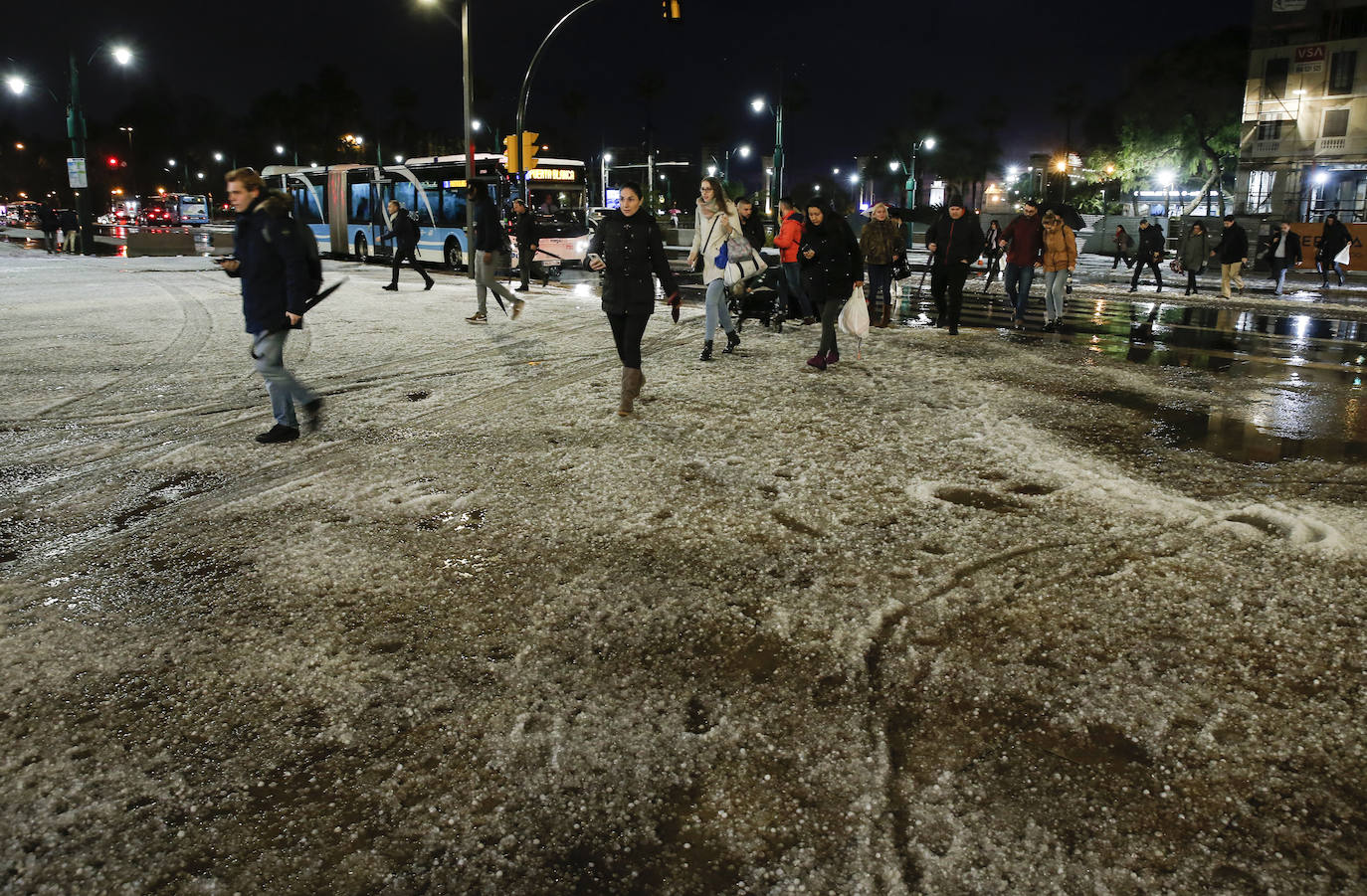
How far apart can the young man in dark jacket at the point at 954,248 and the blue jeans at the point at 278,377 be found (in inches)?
336

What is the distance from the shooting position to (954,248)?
492 inches

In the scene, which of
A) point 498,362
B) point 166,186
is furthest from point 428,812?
point 166,186

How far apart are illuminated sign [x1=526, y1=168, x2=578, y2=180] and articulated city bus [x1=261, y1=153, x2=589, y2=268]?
0.11 feet

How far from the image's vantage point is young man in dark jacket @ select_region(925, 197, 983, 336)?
12352 mm

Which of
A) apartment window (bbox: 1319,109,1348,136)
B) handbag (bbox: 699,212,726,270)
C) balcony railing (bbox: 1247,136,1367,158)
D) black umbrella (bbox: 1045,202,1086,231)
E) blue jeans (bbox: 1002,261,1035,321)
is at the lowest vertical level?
blue jeans (bbox: 1002,261,1035,321)

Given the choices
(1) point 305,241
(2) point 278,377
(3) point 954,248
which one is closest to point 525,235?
(3) point 954,248

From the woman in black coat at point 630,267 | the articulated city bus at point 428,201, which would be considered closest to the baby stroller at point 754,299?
the woman in black coat at point 630,267

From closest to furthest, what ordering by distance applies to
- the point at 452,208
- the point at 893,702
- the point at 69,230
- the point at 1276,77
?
the point at 893,702
the point at 452,208
the point at 69,230
the point at 1276,77

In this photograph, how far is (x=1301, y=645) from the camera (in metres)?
3.58

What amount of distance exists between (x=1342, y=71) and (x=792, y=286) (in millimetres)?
51400

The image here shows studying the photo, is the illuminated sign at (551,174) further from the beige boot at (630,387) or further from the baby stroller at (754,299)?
the beige boot at (630,387)

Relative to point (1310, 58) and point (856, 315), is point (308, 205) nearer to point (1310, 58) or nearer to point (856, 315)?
point (856, 315)

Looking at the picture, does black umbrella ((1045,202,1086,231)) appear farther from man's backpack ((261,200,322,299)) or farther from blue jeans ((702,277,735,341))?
man's backpack ((261,200,322,299))

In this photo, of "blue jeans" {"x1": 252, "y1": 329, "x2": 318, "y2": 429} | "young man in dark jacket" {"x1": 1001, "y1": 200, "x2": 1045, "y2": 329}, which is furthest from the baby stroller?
"blue jeans" {"x1": 252, "y1": 329, "x2": 318, "y2": 429}
